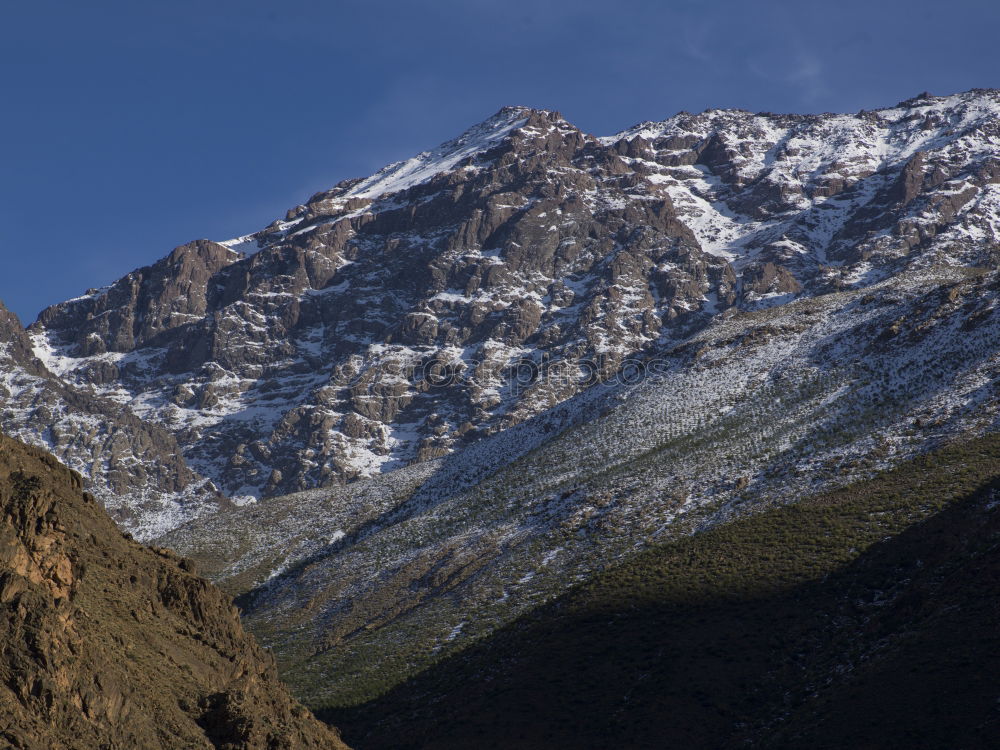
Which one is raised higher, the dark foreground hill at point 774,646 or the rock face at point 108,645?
the rock face at point 108,645

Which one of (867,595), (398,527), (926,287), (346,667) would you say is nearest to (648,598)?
(867,595)

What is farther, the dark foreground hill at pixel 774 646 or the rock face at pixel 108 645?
the dark foreground hill at pixel 774 646

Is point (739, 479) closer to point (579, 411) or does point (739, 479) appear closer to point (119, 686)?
point (579, 411)

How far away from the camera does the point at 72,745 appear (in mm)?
20484

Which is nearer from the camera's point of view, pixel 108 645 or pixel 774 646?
pixel 108 645

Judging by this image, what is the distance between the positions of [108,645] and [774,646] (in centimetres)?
3171

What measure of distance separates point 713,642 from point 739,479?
27.3 m

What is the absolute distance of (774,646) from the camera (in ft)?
153

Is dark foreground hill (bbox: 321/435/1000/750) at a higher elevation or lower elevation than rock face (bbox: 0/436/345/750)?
lower

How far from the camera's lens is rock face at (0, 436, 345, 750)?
2103 centimetres

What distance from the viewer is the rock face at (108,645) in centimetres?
2103

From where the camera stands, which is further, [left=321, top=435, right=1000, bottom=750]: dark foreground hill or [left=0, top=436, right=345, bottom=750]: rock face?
[left=321, top=435, right=1000, bottom=750]: dark foreground hill

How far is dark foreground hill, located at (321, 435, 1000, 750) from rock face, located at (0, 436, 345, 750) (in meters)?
15.5

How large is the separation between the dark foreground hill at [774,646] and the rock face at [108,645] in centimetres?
1553
